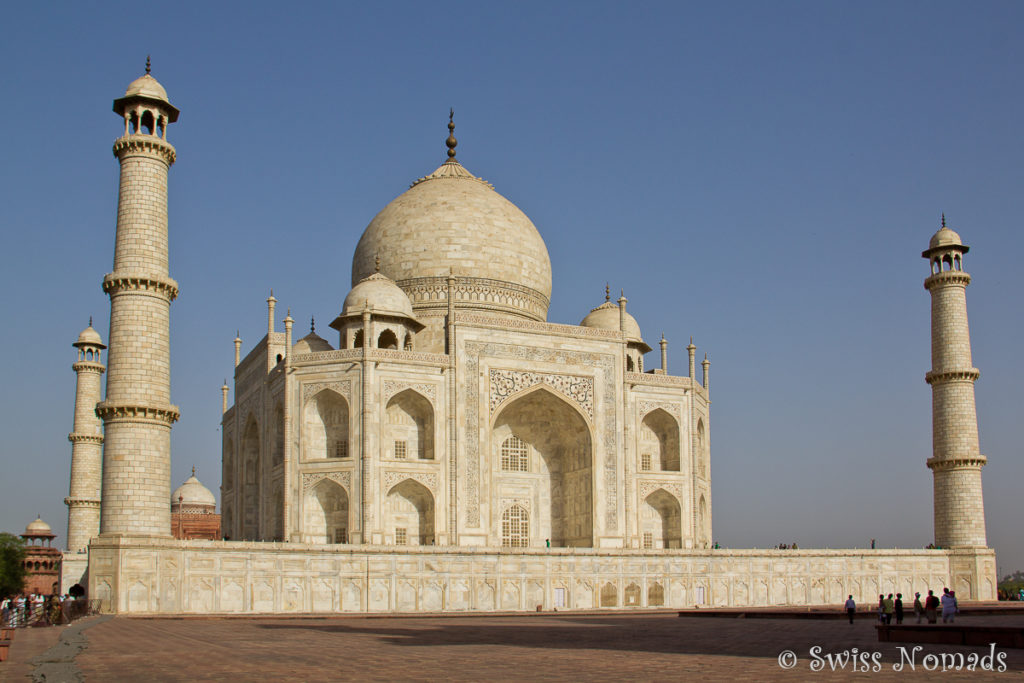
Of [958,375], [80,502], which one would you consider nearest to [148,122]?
[80,502]

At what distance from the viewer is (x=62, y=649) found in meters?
11.0

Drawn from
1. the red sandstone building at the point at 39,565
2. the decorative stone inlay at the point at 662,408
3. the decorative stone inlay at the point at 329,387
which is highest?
the decorative stone inlay at the point at 329,387

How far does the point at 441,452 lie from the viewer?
2716 centimetres

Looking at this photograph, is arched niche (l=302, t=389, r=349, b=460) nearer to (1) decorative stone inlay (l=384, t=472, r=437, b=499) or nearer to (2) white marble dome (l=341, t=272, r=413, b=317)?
(1) decorative stone inlay (l=384, t=472, r=437, b=499)

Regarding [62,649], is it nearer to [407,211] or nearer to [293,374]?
[293,374]

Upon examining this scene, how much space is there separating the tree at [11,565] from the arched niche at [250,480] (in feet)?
51.7

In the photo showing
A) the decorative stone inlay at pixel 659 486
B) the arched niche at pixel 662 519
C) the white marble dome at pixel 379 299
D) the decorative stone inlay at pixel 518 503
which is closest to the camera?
the white marble dome at pixel 379 299

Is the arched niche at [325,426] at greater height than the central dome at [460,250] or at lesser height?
lesser

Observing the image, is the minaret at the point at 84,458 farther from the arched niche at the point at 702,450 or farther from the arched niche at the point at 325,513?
the arched niche at the point at 702,450

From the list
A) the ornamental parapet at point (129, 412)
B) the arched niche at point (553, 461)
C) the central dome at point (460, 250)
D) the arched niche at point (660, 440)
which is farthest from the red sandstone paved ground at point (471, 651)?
the central dome at point (460, 250)

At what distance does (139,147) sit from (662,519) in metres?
16.6

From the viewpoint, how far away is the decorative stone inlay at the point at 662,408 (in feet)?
99.0

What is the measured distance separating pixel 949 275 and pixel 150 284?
2081 centimetres

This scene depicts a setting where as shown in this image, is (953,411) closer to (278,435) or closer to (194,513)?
(278,435)
